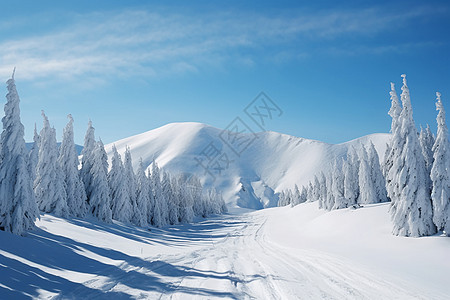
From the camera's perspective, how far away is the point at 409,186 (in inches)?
872

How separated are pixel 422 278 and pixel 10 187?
22605mm

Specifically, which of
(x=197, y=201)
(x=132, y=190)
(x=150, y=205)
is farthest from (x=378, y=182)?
(x=197, y=201)

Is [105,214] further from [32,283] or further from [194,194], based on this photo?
[194,194]

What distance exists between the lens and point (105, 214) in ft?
119

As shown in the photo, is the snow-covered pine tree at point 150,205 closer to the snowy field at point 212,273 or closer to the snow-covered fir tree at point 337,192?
the snowy field at point 212,273

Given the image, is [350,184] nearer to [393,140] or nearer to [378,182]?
[378,182]

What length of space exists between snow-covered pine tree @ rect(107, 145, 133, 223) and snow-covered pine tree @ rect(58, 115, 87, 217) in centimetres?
488

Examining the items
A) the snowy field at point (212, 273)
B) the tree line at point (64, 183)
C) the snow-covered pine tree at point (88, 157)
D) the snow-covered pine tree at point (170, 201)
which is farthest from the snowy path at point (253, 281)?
the snow-covered pine tree at point (170, 201)

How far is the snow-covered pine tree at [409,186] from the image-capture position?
20844mm

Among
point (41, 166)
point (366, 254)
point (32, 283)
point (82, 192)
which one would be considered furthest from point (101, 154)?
point (366, 254)

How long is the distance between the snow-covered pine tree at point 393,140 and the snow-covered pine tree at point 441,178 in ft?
9.25

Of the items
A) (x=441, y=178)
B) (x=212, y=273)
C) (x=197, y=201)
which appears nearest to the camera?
(x=212, y=273)

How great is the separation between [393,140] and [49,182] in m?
35.4

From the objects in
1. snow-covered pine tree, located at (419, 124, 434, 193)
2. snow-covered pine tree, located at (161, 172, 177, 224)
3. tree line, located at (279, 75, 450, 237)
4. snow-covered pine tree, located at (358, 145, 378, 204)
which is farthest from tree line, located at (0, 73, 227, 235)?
snow-covered pine tree, located at (358, 145, 378, 204)
